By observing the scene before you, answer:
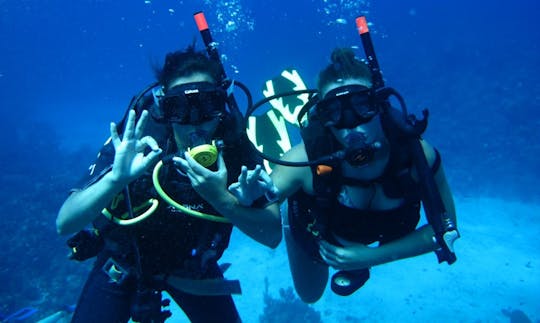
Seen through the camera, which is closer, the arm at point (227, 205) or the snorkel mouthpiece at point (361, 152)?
the arm at point (227, 205)

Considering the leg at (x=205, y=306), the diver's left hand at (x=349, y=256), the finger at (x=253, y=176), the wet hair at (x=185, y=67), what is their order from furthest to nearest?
the leg at (x=205, y=306) < the diver's left hand at (x=349, y=256) < the wet hair at (x=185, y=67) < the finger at (x=253, y=176)

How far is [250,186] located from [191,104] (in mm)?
1020

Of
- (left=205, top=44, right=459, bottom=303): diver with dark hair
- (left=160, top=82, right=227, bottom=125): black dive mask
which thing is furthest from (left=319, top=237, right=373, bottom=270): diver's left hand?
(left=160, top=82, right=227, bottom=125): black dive mask

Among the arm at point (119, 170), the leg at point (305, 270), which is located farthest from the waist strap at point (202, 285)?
the arm at point (119, 170)

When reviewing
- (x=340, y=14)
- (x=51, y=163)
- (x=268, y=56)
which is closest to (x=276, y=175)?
(x=51, y=163)

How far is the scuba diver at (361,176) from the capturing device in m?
2.85

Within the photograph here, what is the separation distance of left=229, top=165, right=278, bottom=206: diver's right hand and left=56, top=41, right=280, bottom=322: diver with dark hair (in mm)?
130

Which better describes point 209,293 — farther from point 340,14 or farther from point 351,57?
point 340,14

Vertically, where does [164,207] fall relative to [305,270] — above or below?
above

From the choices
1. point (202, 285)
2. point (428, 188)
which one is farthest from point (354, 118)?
point (202, 285)

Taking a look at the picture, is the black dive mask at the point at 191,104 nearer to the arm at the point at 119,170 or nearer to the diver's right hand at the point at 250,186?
the arm at the point at 119,170

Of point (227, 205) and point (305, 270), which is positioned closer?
point (227, 205)

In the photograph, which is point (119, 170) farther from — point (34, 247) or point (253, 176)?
point (34, 247)

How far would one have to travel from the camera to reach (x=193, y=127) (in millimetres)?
2998
